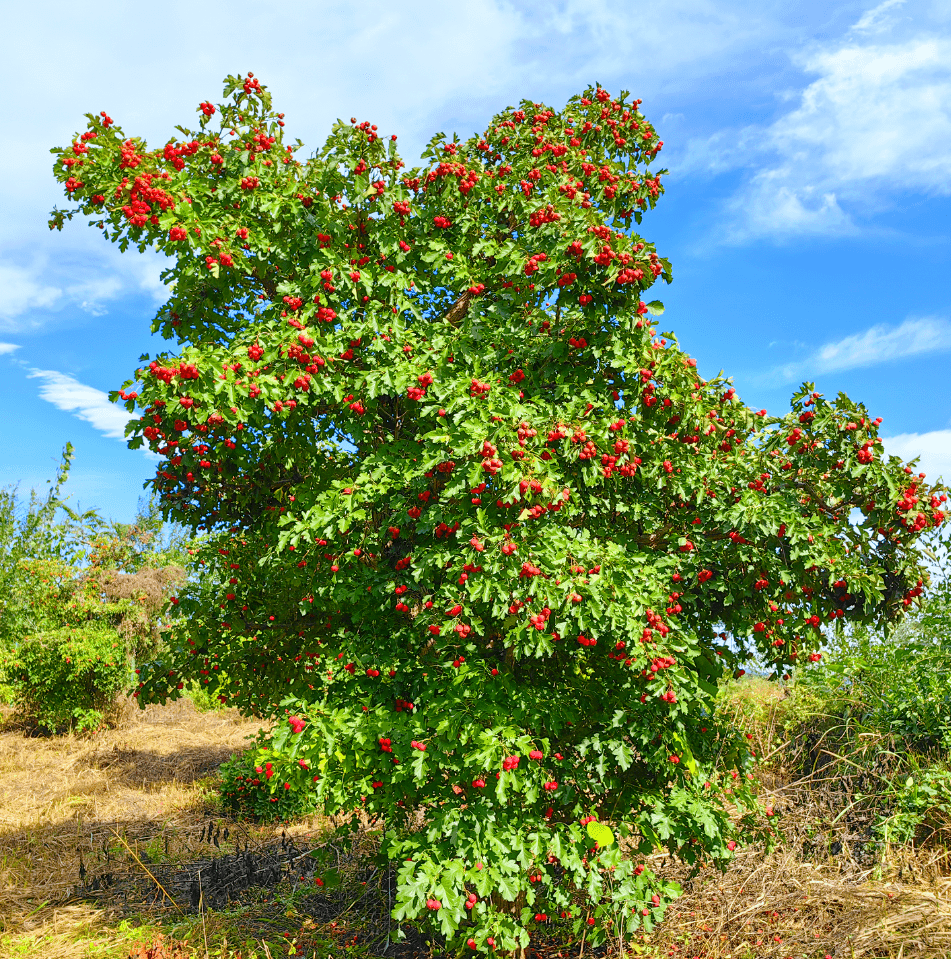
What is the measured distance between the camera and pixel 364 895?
6.87 metres

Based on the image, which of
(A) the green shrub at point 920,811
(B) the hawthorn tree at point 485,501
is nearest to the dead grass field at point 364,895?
(A) the green shrub at point 920,811

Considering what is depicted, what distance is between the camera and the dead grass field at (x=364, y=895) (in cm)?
547

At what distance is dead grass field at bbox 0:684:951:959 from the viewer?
5.47 m

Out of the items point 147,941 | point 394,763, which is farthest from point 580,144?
point 147,941

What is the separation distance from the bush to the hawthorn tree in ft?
24.9

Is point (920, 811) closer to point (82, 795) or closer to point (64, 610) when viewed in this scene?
point (82, 795)

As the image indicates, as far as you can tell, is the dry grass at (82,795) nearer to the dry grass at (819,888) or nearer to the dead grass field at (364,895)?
the dead grass field at (364,895)

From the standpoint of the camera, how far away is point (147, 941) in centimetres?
580

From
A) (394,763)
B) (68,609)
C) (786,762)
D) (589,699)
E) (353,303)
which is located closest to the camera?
(394,763)

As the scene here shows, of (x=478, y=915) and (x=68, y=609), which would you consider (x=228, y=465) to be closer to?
(x=478, y=915)

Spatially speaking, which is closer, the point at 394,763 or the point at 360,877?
the point at 394,763

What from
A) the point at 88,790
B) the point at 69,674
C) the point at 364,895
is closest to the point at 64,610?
the point at 69,674

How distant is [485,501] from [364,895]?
482 cm

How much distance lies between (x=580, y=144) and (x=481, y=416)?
13.3ft
